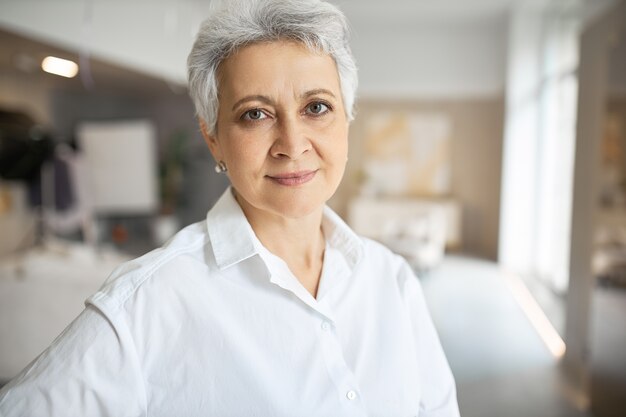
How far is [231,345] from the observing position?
62cm

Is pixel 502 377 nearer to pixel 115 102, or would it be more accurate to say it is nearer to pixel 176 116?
pixel 176 116

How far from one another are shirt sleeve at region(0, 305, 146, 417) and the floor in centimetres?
104

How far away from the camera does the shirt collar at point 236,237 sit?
66cm

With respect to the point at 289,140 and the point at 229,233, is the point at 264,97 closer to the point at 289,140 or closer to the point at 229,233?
the point at 289,140

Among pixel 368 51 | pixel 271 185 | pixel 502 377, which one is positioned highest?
pixel 368 51

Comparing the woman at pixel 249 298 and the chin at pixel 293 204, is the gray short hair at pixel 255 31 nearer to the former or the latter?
the woman at pixel 249 298

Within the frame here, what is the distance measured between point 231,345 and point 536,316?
2.57 meters

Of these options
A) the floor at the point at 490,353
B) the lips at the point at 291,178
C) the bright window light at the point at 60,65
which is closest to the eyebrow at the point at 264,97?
the lips at the point at 291,178

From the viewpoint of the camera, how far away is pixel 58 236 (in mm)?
4145

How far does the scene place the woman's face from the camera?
0.61 metres

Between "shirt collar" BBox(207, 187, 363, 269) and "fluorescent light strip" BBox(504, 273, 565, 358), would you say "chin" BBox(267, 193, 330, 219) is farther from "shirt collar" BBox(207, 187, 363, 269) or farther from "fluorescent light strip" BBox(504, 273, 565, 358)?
"fluorescent light strip" BBox(504, 273, 565, 358)

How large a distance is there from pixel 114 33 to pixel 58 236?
227 centimetres

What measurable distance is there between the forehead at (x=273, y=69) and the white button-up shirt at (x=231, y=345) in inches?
7.7

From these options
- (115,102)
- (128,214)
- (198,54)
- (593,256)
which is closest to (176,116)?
(115,102)
